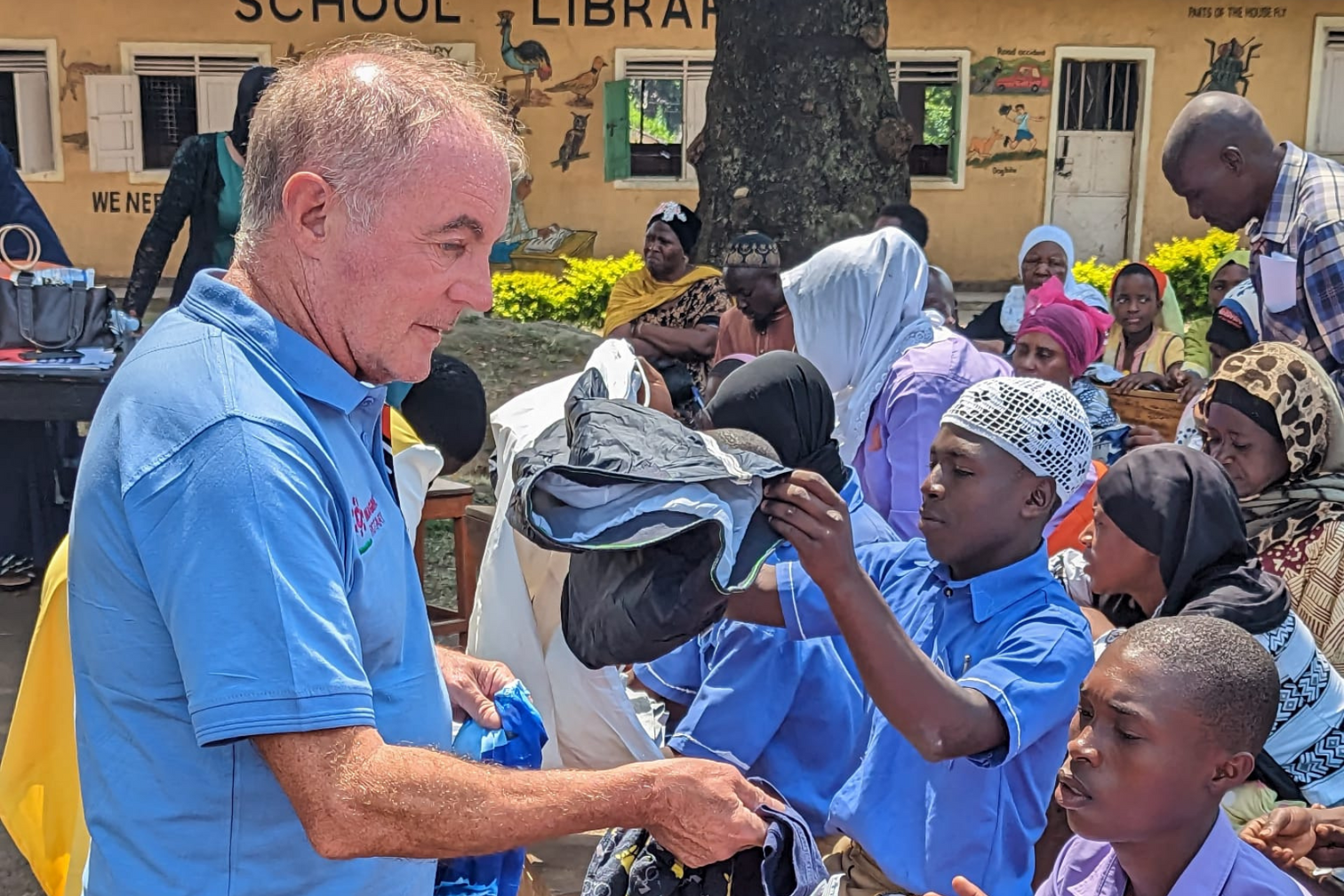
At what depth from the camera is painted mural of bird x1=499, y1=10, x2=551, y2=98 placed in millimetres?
16297

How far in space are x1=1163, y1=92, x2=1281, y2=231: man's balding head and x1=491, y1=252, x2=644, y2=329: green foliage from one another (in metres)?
8.95

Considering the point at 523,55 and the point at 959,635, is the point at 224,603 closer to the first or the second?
the point at 959,635

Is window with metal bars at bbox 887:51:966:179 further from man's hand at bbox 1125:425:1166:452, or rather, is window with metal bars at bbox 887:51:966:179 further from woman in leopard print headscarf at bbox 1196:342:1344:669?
woman in leopard print headscarf at bbox 1196:342:1344:669

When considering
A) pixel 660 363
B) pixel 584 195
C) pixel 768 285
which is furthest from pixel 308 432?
pixel 584 195

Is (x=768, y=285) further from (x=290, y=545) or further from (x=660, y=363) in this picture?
(x=290, y=545)

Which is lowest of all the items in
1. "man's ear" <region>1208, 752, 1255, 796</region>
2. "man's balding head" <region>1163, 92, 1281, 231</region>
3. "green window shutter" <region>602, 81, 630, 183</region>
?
"man's ear" <region>1208, 752, 1255, 796</region>

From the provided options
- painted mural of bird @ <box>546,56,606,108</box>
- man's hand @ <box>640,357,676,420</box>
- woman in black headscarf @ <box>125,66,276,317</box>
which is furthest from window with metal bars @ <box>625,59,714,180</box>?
man's hand @ <box>640,357,676,420</box>

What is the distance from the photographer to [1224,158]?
4.23 meters

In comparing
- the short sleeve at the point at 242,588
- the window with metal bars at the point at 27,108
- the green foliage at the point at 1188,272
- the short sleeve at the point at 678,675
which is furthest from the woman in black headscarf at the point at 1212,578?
the window with metal bars at the point at 27,108

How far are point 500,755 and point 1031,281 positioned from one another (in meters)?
6.41

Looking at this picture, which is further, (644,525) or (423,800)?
(644,525)

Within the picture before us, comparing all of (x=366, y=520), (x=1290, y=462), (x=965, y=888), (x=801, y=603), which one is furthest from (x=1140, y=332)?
(x=366, y=520)

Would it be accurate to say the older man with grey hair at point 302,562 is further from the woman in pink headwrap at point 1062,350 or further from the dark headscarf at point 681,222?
the dark headscarf at point 681,222

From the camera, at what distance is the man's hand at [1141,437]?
16.3 feet
